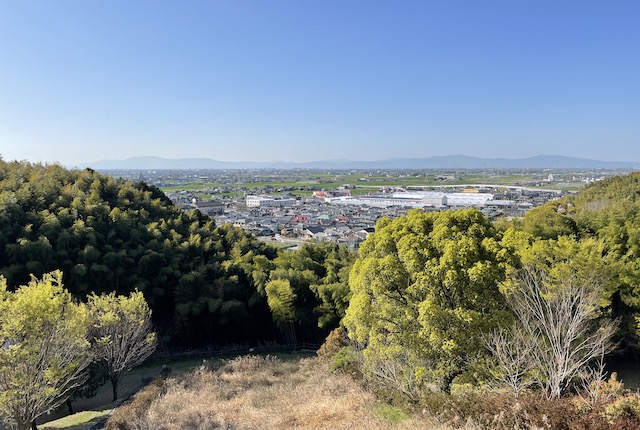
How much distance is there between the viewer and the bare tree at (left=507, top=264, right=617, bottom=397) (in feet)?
23.0

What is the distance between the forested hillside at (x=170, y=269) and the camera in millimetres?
15023

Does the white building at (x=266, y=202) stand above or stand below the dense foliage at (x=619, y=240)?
below

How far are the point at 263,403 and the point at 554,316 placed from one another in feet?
21.3

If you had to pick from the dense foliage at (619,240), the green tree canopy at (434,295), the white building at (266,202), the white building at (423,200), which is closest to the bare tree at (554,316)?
the green tree canopy at (434,295)

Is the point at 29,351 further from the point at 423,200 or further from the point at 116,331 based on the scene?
the point at 423,200

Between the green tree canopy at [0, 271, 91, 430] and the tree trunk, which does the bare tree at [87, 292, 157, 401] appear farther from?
the green tree canopy at [0, 271, 91, 430]

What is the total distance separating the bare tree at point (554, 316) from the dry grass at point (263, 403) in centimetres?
240

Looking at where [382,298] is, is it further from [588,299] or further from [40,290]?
[40,290]

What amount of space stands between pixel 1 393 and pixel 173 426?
312 cm

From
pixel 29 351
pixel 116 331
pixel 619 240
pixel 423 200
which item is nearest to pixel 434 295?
pixel 29 351

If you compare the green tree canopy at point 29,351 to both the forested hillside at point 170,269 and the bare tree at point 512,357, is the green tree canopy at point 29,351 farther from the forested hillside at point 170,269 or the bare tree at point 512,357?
the bare tree at point 512,357

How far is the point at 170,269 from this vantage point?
1633 cm

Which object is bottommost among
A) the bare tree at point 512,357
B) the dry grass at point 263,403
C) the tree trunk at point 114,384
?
the tree trunk at point 114,384

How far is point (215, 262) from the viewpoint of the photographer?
18125 millimetres
